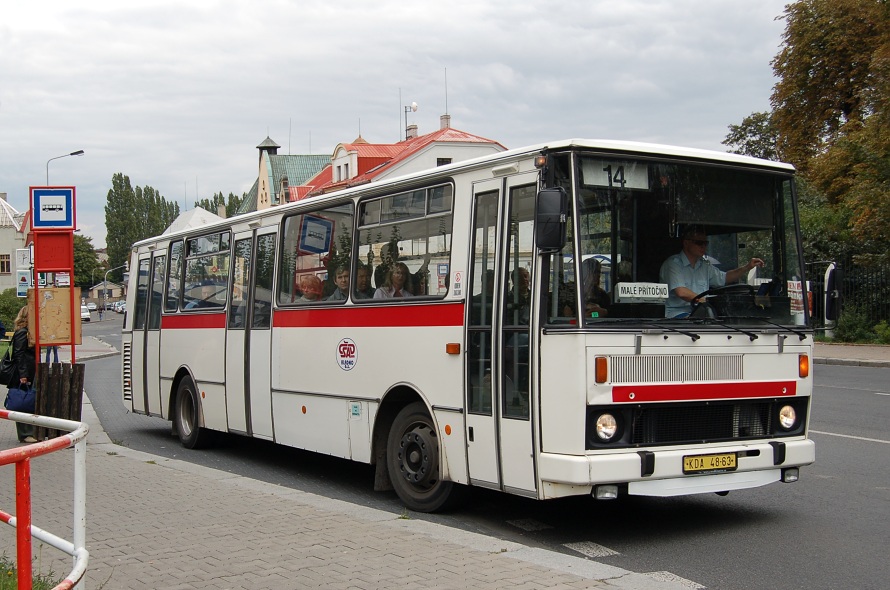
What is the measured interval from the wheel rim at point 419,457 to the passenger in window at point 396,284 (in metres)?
1.22

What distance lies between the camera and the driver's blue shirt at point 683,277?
744 centimetres

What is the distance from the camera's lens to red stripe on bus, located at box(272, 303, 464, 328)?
838cm

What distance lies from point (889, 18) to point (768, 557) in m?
31.2

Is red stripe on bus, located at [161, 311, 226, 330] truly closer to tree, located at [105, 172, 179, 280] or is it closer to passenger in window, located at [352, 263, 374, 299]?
passenger in window, located at [352, 263, 374, 299]

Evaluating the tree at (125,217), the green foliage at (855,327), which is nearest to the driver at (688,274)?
the green foliage at (855,327)

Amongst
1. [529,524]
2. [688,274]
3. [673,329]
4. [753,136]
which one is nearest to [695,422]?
[673,329]

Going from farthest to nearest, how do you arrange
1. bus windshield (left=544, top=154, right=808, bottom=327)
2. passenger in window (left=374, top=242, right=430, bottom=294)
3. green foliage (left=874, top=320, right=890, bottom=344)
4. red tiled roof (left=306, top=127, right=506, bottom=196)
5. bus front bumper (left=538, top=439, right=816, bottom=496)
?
1. red tiled roof (left=306, top=127, right=506, bottom=196)
2. green foliage (left=874, top=320, right=890, bottom=344)
3. passenger in window (left=374, top=242, right=430, bottom=294)
4. bus windshield (left=544, top=154, right=808, bottom=327)
5. bus front bumper (left=538, top=439, right=816, bottom=496)

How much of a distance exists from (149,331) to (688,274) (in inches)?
397

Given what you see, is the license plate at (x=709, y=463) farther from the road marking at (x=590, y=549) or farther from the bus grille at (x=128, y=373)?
the bus grille at (x=128, y=373)

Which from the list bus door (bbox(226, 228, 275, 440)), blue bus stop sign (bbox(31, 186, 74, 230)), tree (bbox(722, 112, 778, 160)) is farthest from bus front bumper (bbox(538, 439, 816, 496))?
tree (bbox(722, 112, 778, 160))

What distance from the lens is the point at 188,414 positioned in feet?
46.2

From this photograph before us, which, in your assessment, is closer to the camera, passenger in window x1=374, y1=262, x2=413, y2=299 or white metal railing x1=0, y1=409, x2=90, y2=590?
white metal railing x1=0, y1=409, x2=90, y2=590

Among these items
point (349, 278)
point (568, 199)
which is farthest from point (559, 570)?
point (349, 278)

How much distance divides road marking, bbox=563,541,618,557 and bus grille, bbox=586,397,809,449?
775 mm
